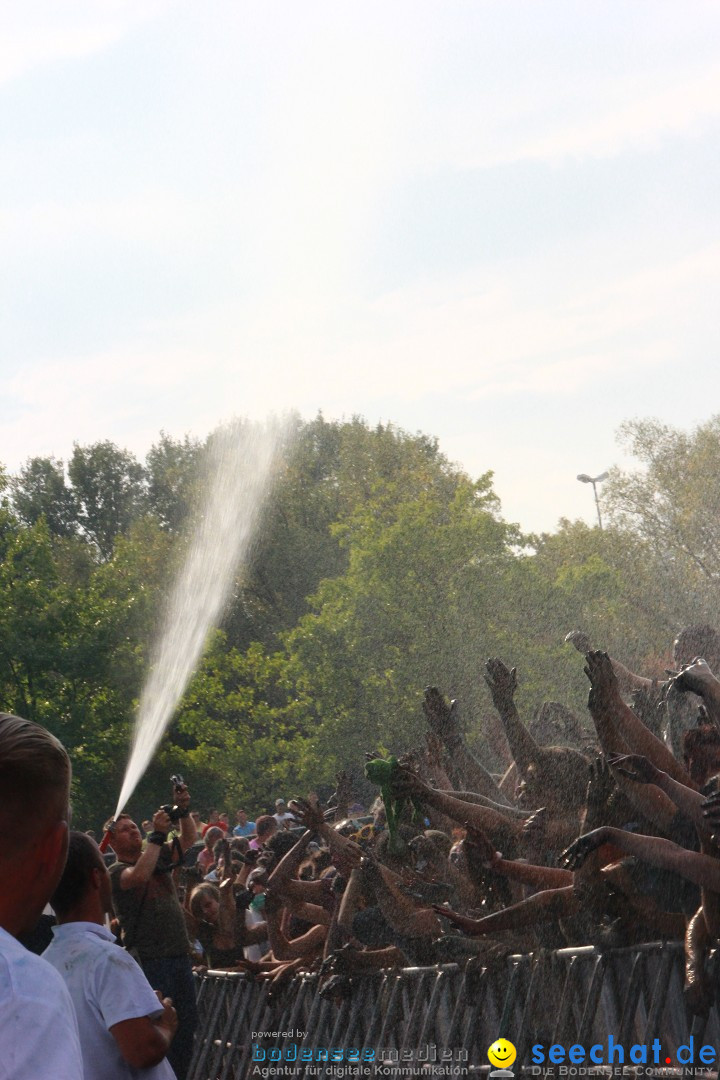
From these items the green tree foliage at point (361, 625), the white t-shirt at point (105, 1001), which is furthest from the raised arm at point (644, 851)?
the green tree foliage at point (361, 625)

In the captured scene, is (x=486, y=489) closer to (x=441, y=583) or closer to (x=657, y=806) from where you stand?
(x=441, y=583)

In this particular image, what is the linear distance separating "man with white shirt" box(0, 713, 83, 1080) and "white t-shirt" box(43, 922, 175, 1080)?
2.01 m

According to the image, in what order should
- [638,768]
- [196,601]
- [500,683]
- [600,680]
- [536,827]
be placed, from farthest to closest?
[196,601] < [500,683] < [536,827] < [600,680] < [638,768]

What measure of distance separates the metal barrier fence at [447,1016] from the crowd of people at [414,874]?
12cm

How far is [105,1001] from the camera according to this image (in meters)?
4.41

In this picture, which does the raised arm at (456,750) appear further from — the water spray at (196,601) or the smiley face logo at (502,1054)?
Result: the smiley face logo at (502,1054)

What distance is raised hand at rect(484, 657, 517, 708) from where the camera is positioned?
9023mm

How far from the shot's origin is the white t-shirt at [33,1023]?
207 cm

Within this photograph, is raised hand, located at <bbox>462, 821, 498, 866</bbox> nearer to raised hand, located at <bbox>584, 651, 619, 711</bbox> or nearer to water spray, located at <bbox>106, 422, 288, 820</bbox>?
raised hand, located at <bbox>584, 651, 619, 711</bbox>

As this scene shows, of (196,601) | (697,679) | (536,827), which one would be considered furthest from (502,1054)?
(196,601)

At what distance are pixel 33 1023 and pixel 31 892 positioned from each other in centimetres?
34

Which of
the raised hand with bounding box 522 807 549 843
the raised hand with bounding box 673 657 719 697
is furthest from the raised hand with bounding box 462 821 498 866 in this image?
the raised hand with bounding box 673 657 719 697

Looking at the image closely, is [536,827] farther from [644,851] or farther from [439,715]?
[439,715]

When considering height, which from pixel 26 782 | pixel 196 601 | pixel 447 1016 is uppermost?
pixel 196 601
